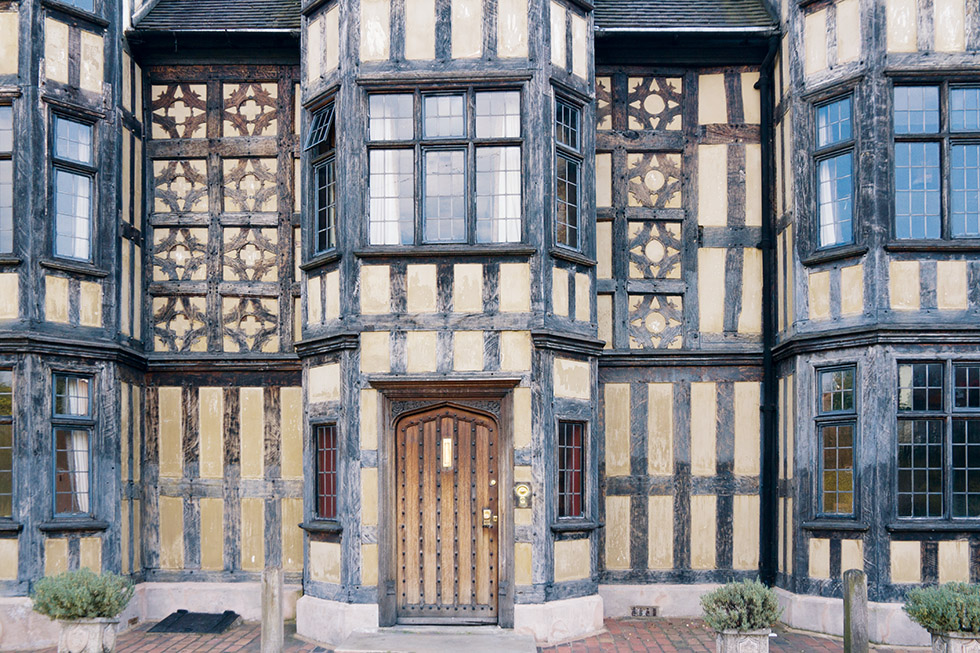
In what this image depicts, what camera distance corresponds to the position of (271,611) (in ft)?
29.0

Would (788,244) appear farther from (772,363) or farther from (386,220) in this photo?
(386,220)

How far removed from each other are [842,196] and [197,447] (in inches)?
345

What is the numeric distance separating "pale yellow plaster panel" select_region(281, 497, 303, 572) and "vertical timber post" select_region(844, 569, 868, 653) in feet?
23.4

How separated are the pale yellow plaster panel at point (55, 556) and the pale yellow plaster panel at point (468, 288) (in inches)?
210

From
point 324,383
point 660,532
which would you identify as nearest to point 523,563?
point 660,532

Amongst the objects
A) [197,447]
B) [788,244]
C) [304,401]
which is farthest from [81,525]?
[788,244]

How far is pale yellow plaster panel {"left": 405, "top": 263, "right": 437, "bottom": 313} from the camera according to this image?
37.5 feet

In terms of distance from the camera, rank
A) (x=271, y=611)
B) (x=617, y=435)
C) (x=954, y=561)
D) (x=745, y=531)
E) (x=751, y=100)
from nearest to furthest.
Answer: (x=271, y=611) < (x=954, y=561) < (x=745, y=531) < (x=617, y=435) < (x=751, y=100)

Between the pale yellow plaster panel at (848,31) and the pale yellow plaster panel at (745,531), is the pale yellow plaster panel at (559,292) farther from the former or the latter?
the pale yellow plaster panel at (848,31)

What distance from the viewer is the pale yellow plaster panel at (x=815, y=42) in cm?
1192

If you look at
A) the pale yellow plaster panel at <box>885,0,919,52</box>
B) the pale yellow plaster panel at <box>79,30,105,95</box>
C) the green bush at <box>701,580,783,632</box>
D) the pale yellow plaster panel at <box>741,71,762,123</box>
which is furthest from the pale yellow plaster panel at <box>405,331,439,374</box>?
the pale yellow plaster panel at <box>885,0,919,52</box>

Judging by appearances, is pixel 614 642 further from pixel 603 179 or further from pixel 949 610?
pixel 603 179

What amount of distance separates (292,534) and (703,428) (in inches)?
219

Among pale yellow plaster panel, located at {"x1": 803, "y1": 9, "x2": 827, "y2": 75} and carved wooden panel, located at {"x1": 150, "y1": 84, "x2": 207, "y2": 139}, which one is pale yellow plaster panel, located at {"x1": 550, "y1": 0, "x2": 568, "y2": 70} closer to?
pale yellow plaster panel, located at {"x1": 803, "y1": 9, "x2": 827, "y2": 75}
